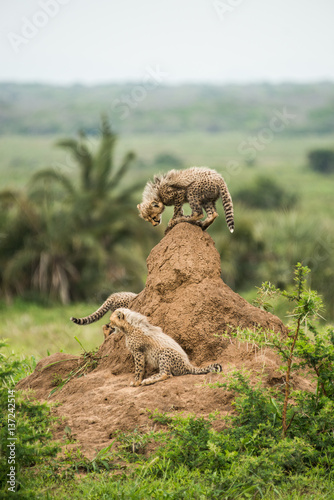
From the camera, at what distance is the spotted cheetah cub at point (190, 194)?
6.99 metres

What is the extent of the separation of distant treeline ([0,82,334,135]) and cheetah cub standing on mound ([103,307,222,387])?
85.4m

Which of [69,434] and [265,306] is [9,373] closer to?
[69,434]

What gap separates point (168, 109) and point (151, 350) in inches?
4913

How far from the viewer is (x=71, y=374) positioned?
7027 millimetres

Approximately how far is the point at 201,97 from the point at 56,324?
132 meters

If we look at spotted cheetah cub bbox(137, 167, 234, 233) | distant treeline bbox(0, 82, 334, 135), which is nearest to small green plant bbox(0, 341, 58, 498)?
spotted cheetah cub bbox(137, 167, 234, 233)

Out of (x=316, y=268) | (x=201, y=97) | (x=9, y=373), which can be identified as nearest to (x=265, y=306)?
(x=9, y=373)

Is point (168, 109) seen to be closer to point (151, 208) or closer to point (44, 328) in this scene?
point (44, 328)

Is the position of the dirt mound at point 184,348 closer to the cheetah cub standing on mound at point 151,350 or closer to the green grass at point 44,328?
the cheetah cub standing on mound at point 151,350

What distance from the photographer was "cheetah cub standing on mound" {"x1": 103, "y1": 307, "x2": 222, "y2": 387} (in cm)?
627

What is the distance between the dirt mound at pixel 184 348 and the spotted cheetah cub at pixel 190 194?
0.22m

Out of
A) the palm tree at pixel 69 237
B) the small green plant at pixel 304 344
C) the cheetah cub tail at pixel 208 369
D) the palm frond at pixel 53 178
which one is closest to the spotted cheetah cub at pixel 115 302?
the cheetah cub tail at pixel 208 369

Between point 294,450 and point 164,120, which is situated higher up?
point 164,120

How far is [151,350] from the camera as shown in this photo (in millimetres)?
6375
